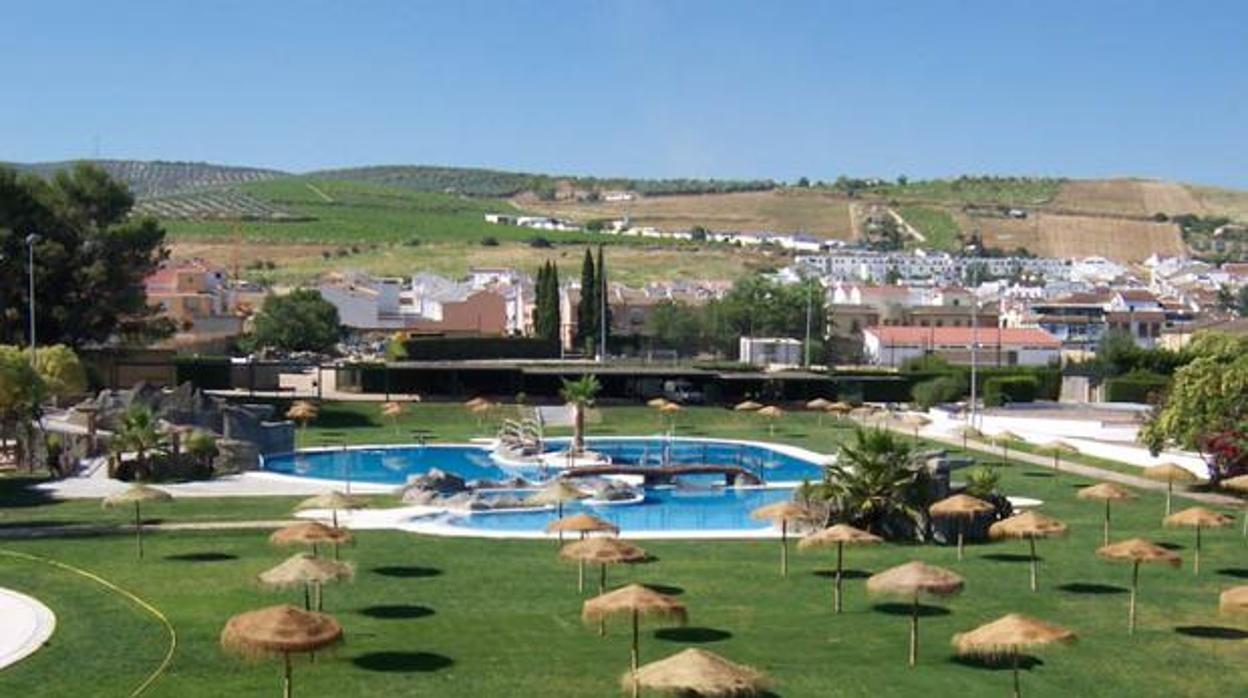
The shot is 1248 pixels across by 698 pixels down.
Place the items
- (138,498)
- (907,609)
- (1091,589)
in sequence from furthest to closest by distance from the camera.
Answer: (138,498), (1091,589), (907,609)

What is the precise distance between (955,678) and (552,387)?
54.6 metres

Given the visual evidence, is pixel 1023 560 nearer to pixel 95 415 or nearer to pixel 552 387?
pixel 95 415

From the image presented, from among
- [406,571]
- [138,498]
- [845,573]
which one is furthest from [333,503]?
[845,573]

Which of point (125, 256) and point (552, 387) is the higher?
point (125, 256)

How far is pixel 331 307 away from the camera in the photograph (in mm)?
103875

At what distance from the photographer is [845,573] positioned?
2909cm

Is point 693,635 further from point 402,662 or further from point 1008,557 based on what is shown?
point 1008,557

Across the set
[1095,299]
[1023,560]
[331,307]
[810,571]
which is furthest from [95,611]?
[1095,299]

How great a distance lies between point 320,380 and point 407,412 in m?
6.87

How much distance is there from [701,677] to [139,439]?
31113 mm

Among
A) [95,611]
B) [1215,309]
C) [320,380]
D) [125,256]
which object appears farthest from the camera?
[1215,309]

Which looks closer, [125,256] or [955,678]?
[955,678]

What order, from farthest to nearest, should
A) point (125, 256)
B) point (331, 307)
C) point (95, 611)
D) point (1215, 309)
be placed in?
1. point (1215, 309)
2. point (331, 307)
3. point (125, 256)
4. point (95, 611)

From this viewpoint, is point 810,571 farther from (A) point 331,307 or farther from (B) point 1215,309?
(B) point 1215,309
